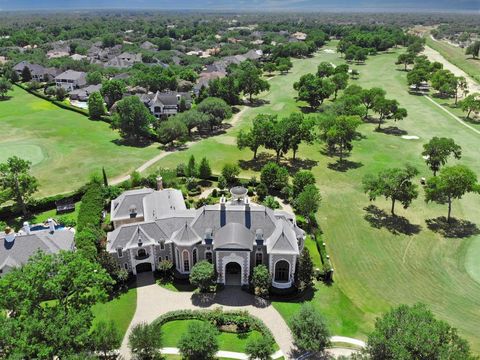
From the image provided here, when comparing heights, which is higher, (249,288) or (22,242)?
(22,242)

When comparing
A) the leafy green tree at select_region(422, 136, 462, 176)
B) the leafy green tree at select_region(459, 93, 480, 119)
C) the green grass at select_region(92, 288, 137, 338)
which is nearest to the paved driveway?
the green grass at select_region(92, 288, 137, 338)

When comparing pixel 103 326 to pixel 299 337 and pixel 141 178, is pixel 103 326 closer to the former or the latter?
pixel 299 337

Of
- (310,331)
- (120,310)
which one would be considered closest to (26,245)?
(120,310)

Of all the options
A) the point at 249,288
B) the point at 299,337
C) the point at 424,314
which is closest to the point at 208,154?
the point at 249,288

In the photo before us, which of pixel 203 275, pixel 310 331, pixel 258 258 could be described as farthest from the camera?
pixel 258 258

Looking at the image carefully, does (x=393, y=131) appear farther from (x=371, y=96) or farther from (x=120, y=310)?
(x=120, y=310)

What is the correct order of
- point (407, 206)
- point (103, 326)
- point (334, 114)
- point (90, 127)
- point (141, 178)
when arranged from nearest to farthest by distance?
1. point (103, 326)
2. point (407, 206)
3. point (141, 178)
4. point (334, 114)
5. point (90, 127)
